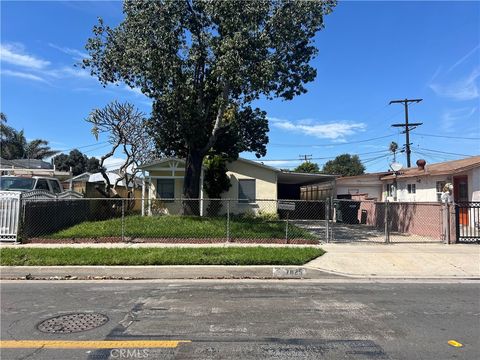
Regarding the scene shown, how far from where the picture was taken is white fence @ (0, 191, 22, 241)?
13219 mm

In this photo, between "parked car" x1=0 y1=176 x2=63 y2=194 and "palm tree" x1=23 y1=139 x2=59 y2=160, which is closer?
"parked car" x1=0 y1=176 x2=63 y2=194

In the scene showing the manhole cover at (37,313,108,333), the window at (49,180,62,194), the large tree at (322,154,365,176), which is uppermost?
the large tree at (322,154,365,176)

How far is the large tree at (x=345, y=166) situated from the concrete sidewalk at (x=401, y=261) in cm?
7532

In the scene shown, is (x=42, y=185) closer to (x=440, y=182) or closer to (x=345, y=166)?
(x=440, y=182)

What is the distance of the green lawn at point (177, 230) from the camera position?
46.3 ft

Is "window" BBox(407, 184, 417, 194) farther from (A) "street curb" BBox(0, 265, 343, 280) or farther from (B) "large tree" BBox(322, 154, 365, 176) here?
(B) "large tree" BBox(322, 154, 365, 176)

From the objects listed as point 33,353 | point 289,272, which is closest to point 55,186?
point 289,272

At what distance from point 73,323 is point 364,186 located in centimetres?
2430

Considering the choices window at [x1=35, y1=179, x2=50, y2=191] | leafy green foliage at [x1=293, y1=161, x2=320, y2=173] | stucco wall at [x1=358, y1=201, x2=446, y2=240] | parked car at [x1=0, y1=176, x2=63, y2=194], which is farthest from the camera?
leafy green foliage at [x1=293, y1=161, x2=320, y2=173]

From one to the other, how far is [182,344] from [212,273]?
4.79m

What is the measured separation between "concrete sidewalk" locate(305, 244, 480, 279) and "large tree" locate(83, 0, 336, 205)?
6916 millimetres

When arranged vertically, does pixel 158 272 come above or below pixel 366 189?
below

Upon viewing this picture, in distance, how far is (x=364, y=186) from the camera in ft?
90.9

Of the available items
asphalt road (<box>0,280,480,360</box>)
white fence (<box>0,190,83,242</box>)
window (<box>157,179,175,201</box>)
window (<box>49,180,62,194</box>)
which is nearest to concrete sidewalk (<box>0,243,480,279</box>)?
asphalt road (<box>0,280,480,360</box>)
